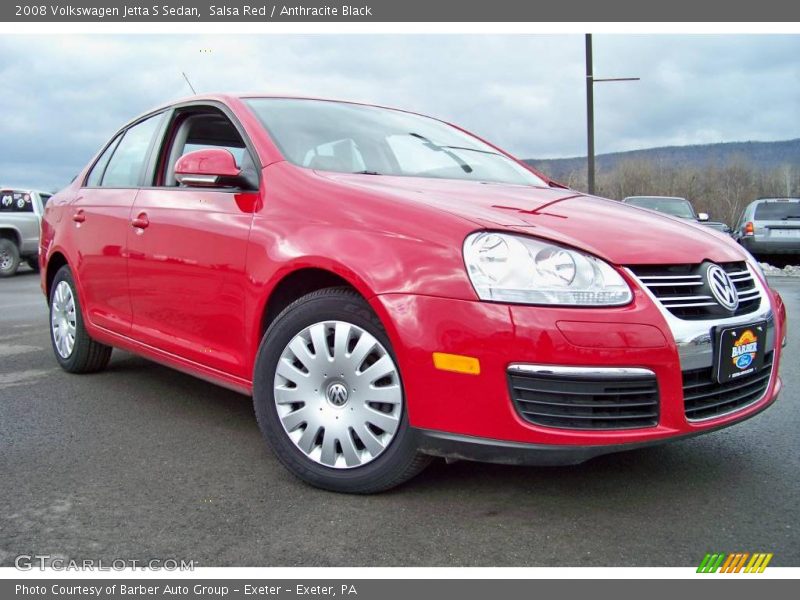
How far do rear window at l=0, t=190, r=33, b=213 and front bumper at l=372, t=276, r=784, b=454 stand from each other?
50.3ft

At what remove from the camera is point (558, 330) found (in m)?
2.35

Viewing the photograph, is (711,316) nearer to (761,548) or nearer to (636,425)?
(636,425)

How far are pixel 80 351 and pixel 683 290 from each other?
11.9ft

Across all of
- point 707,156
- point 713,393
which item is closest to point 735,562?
point 713,393

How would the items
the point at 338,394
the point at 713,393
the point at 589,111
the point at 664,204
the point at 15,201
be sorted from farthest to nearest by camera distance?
the point at 589,111
the point at 15,201
the point at 664,204
the point at 338,394
the point at 713,393

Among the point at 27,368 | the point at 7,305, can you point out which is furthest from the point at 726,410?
the point at 7,305

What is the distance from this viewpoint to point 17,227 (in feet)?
50.9

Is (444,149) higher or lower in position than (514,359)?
higher

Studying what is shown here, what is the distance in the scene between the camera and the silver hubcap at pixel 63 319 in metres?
4.79

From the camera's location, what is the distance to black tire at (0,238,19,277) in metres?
15.3

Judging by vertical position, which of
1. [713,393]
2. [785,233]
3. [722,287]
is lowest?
[785,233]

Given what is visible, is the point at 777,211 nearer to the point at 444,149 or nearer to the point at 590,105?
the point at 590,105

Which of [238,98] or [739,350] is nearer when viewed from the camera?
[739,350]

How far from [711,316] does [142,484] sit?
209 cm
